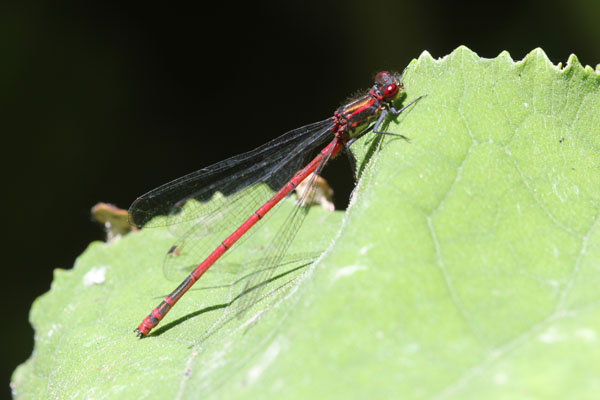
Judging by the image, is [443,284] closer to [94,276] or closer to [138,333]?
[138,333]

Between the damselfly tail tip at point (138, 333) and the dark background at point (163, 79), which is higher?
the dark background at point (163, 79)

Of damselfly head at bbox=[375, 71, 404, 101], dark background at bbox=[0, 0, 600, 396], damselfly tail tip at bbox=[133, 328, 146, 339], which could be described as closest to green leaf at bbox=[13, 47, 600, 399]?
damselfly tail tip at bbox=[133, 328, 146, 339]

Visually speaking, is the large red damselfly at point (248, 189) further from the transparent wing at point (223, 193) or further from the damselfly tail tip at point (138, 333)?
the damselfly tail tip at point (138, 333)

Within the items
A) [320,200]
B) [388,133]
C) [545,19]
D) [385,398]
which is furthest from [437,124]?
[545,19]

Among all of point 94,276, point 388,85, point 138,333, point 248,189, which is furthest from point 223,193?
point 388,85

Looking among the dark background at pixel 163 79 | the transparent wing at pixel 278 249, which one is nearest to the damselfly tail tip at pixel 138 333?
the transparent wing at pixel 278 249
